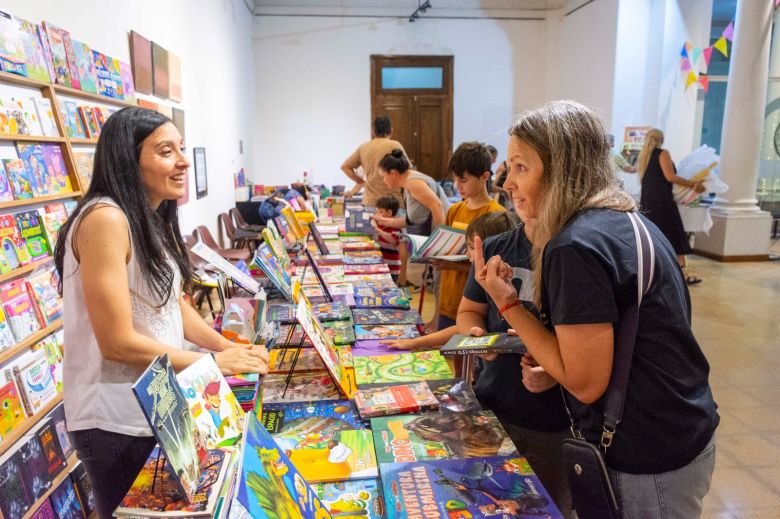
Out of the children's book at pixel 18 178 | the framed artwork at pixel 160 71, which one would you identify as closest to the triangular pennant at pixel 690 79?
Result: the framed artwork at pixel 160 71

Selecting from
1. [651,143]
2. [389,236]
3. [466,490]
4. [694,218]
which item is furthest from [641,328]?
[694,218]

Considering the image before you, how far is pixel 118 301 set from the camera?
115 cm

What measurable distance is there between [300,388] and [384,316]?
32.3 inches

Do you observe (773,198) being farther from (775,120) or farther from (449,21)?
(449,21)

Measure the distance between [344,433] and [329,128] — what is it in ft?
30.6

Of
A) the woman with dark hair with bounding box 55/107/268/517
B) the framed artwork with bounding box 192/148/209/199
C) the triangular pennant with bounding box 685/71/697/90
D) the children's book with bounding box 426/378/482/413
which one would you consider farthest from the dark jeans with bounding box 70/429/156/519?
the triangular pennant with bounding box 685/71/697/90

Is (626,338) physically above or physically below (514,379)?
above

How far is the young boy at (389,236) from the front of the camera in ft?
15.1

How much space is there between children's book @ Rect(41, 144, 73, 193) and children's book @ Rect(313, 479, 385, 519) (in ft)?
6.39

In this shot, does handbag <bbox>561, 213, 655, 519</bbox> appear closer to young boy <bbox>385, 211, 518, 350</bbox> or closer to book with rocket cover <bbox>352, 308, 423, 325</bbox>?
young boy <bbox>385, 211, 518, 350</bbox>

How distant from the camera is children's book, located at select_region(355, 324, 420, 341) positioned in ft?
7.49

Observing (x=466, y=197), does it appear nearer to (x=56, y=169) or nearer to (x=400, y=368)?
(x=400, y=368)

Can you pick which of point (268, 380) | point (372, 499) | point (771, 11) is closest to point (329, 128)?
point (771, 11)

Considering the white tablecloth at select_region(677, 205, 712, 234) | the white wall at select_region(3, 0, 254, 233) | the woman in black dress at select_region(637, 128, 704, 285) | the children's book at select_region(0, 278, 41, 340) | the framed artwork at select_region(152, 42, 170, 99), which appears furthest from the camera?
the white tablecloth at select_region(677, 205, 712, 234)
